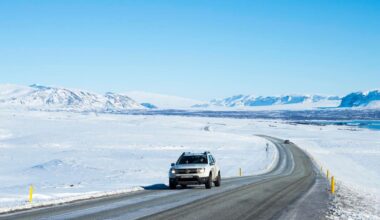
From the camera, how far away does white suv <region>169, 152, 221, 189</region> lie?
28.6 meters

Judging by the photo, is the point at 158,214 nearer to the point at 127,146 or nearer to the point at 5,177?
the point at 5,177

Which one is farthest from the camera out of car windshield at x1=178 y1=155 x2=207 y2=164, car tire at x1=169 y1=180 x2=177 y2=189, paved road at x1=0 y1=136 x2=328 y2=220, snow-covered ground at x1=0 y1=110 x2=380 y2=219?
car windshield at x1=178 y1=155 x2=207 y2=164

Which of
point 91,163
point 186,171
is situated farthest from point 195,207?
point 91,163

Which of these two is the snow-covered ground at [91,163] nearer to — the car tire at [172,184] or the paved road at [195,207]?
the paved road at [195,207]

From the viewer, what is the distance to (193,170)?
2858 cm

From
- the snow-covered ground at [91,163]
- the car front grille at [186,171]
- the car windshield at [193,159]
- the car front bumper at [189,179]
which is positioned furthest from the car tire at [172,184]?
the snow-covered ground at [91,163]

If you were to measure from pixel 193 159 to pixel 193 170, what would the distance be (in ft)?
5.12

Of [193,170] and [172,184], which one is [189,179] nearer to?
[193,170]

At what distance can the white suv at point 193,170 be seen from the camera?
28.6 m

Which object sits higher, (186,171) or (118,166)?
(186,171)

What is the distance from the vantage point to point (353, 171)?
7075cm

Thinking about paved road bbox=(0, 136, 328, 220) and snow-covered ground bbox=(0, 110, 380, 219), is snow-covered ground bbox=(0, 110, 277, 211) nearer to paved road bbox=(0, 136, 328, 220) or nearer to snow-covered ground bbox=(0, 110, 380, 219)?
snow-covered ground bbox=(0, 110, 380, 219)

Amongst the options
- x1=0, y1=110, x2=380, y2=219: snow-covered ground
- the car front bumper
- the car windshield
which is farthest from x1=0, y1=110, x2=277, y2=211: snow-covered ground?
the car windshield


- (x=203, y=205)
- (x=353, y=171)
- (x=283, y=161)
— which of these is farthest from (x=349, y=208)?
(x=283, y=161)
